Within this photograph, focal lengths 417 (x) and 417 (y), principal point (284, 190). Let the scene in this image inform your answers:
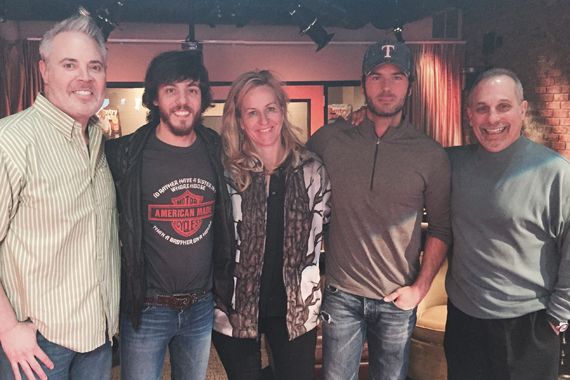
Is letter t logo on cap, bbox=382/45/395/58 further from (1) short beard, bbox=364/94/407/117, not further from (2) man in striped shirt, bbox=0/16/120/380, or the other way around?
(2) man in striped shirt, bbox=0/16/120/380

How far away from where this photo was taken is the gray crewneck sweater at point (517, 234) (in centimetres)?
167

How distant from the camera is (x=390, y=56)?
6.31 ft

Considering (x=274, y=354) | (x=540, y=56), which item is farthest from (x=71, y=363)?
(x=540, y=56)

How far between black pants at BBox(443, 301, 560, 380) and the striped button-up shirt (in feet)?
4.88

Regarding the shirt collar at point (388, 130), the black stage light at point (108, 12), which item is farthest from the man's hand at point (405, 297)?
the black stage light at point (108, 12)

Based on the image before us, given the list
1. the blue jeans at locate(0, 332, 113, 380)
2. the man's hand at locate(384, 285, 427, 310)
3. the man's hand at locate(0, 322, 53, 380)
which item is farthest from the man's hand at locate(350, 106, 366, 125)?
the man's hand at locate(0, 322, 53, 380)

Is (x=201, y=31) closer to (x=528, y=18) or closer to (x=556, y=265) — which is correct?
(x=528, y=18)

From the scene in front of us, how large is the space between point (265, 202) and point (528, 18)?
4959mm

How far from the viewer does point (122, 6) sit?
15.0ft

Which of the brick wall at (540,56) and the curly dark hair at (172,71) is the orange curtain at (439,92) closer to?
the brick wall at (540,56)

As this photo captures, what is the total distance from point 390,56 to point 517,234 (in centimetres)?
95

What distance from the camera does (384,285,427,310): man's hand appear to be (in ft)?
5.92

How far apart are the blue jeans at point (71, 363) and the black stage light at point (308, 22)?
14.0 feet

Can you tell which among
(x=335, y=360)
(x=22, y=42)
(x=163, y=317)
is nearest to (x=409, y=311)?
(x=335, y=360)
